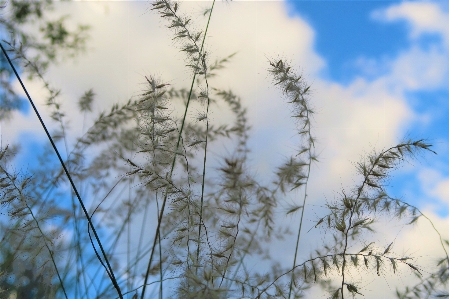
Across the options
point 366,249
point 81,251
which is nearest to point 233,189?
point 366,249

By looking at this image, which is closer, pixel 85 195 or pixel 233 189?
pixel 233 189

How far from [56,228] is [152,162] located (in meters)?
0.98

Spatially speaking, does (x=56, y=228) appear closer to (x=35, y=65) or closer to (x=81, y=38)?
(x=35, y=65)

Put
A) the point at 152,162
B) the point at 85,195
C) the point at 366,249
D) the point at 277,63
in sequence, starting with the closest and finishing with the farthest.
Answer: the point at 366,249
the point at 152,162
the point at 277,63
the point at 85,195

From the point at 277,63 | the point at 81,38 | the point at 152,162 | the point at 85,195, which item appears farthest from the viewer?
the point at 81,38

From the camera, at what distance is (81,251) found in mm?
2262

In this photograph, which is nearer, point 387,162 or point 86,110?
point 387,162

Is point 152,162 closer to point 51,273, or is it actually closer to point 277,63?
point 277,63

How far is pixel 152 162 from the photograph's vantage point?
1.57 m

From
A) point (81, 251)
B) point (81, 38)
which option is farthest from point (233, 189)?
point (81, 38)

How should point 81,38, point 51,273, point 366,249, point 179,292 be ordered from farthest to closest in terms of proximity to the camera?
point 81,38 → point 51,273 → point 366,249 → point 179,292

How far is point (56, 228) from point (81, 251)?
6.7 inches

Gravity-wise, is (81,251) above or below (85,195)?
below

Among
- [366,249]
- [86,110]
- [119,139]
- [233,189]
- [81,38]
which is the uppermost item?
[81,38]
